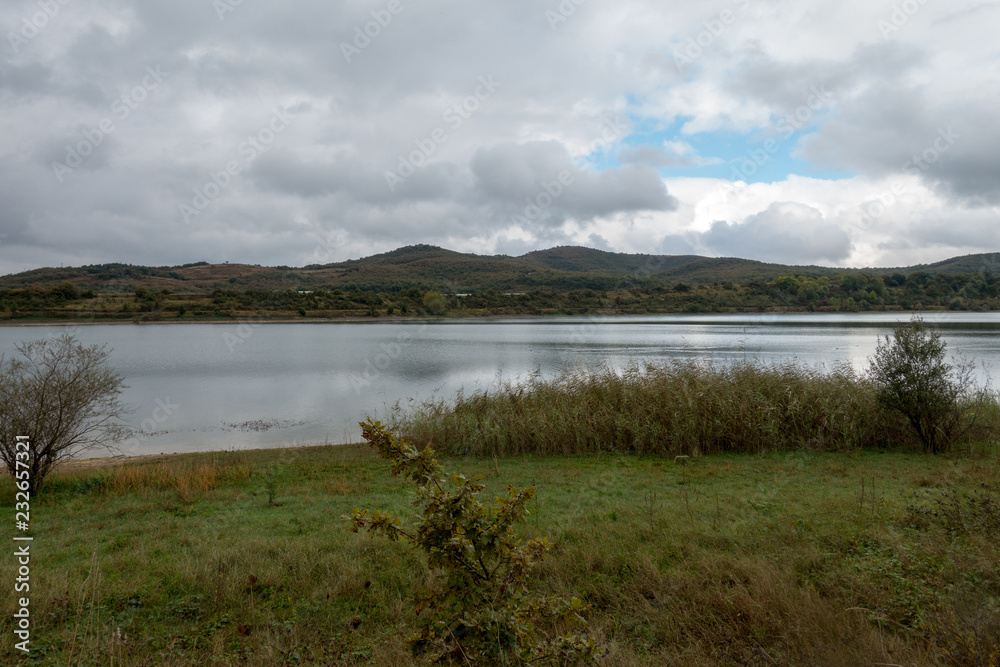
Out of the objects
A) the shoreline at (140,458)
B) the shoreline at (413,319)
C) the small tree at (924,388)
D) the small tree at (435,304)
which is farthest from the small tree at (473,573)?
the small tree at (435,304)

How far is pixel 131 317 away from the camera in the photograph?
79.7 meters

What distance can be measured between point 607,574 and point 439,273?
460ft

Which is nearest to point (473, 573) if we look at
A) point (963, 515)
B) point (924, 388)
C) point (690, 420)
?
point (963, 515)

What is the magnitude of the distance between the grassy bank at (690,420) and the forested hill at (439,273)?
105555mm

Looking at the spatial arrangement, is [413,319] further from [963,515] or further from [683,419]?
[963,515]

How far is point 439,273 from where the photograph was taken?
14325 centimetres

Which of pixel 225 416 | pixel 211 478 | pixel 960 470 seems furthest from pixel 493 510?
pixel 225 416

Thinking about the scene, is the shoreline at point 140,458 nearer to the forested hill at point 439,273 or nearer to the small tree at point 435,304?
the small tree at point 435,304

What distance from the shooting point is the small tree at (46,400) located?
934cm

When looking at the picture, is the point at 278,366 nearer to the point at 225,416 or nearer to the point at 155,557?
the point at 225,416

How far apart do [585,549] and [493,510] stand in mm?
3030

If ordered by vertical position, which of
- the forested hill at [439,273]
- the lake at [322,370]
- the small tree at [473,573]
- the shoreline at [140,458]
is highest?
the forested hill at [439,273]

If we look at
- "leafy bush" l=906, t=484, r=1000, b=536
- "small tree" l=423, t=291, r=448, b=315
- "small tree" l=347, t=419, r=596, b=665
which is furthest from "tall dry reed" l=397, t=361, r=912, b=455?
"small tree" l=423, t=291, r=448, b=315

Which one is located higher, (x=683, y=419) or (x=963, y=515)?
(x=963, y=515)
